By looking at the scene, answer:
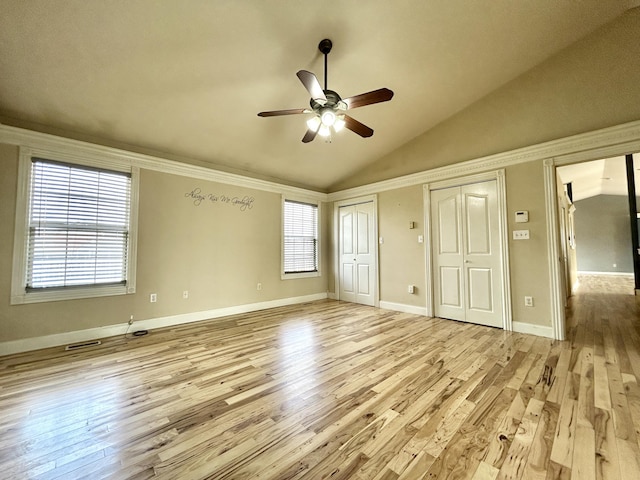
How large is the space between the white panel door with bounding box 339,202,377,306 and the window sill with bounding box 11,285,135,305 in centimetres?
388

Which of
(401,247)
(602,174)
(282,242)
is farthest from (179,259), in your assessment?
(602,174)

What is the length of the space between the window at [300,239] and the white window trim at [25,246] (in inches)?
103

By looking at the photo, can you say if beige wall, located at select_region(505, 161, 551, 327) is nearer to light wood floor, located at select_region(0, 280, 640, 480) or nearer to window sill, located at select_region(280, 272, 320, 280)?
light wood floor, located at select_region(0, 280, 640, 480)

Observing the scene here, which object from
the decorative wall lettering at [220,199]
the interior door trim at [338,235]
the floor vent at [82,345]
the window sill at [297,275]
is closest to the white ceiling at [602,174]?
the interior door trim at [338,235]

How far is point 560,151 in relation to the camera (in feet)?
11.2

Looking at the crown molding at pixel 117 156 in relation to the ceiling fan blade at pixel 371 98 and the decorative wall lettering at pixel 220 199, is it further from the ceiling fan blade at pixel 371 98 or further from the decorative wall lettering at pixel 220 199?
A: the ceiling fan blade at pixel 371 98

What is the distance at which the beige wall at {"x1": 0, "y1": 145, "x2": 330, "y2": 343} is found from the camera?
9.91ft

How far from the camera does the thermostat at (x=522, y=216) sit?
3.63m

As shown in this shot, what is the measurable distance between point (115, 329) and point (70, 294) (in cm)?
68

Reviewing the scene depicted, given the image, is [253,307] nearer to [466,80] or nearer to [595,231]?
[466,80]

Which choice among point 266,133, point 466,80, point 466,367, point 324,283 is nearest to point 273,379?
point 466,367

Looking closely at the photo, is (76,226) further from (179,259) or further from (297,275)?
(297,275)

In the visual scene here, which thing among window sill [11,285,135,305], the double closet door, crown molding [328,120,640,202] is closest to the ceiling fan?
crown molding [328,120,640,202]

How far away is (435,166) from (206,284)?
4.35m
